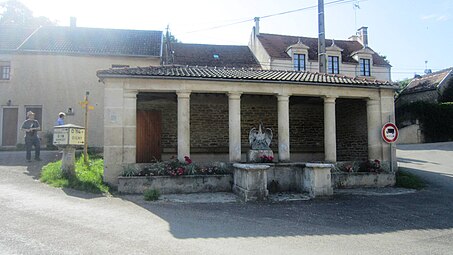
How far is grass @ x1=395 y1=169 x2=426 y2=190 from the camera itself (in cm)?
1075

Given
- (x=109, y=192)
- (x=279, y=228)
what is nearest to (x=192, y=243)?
(x=279, y=228)

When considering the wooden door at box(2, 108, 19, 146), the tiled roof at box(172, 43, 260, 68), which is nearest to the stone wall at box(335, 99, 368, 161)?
the tiled roof at box(172, 43, 260, 68)

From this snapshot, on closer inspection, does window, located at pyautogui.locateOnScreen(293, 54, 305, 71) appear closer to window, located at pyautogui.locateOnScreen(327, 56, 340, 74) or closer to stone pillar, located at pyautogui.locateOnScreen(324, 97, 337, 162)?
window, located at pyautogui.locateOnScreen(327, 56, 340, 74)

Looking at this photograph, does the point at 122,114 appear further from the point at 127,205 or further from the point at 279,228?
the point at 279,228

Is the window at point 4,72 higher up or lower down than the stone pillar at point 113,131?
higher up

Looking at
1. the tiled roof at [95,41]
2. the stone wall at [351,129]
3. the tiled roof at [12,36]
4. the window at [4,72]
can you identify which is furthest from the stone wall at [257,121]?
the tiled roof at [12,36]

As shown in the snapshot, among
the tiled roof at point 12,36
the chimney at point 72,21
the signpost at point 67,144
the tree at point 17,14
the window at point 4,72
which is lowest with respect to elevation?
the signpost at point 67,144

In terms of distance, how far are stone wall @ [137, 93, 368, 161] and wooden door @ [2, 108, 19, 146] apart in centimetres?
1093

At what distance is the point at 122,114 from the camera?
9.80m

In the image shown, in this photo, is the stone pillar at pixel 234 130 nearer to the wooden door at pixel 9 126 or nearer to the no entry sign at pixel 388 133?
the no entry sign at pixel 388 133

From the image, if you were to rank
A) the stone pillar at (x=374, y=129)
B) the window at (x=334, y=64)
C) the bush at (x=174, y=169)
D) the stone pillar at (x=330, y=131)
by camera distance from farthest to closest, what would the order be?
the window at (x=334, y=64), the stone pillar at (x=374, y=129), the stone pillar at (x=330, y=131), the bush at (x=174, y=169)

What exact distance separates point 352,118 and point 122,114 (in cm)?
945

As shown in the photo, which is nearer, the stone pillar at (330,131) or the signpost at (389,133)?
the signpost at (389,133)

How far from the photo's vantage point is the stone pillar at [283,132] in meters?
10.9
